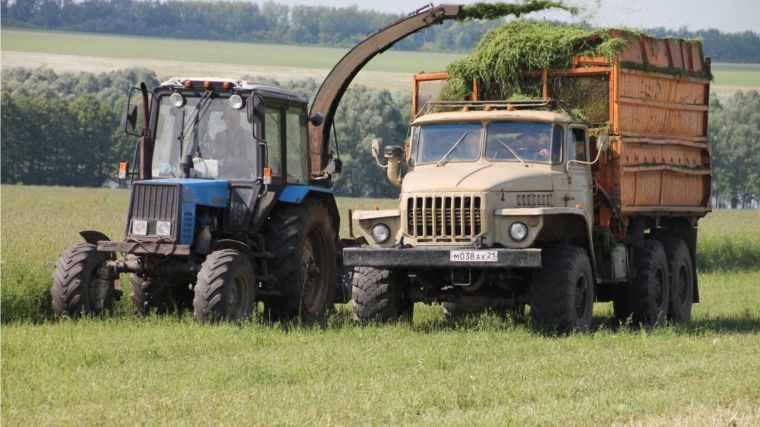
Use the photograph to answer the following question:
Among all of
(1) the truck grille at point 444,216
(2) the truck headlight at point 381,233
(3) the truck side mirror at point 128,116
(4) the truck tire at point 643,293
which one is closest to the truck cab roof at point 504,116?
(1) the truck grille at point 444,216

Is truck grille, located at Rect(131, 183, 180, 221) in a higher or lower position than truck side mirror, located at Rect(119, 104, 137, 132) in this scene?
lower

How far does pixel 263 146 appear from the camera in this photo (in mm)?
12398

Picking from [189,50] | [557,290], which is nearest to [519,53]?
[557,290]

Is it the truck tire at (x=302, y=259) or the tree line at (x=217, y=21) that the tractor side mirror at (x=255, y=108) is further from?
the tree line at (x=217, y=21)

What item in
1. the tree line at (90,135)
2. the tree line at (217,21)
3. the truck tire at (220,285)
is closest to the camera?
the truck tire at (220,285)

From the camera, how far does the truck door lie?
40.2ft

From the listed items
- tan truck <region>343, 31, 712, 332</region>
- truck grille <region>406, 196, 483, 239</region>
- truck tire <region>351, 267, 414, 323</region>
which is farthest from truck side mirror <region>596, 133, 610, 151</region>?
truck tire <region>351, 267, 414, 323</region>

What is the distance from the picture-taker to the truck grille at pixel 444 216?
1127cm

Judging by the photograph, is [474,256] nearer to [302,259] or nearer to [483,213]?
[483,213]

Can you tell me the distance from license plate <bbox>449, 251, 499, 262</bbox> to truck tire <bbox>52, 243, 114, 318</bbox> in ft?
13.1

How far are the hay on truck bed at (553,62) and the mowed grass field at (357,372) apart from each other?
3105mm

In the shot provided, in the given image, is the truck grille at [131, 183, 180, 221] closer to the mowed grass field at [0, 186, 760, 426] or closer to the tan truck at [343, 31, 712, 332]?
the mowed grass field at [0, 186, 760, 426]

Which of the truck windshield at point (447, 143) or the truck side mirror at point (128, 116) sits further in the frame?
the truck windshield at point (447, 143)

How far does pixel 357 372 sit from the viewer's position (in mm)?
8875
